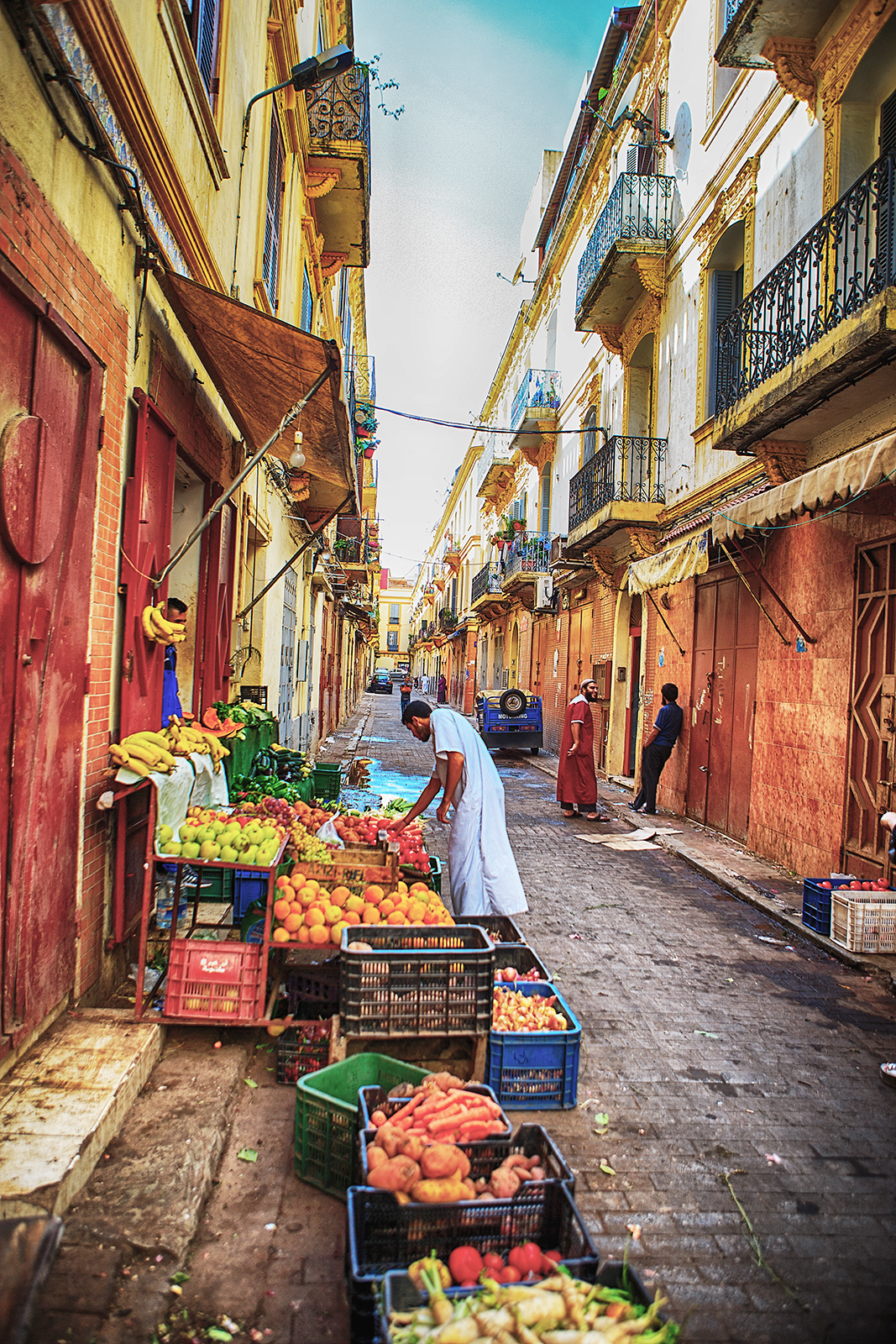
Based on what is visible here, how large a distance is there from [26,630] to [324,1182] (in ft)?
8.36

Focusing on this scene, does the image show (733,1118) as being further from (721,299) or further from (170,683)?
(721,299)

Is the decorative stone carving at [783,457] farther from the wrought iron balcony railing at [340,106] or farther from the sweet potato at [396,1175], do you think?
the sweet potato at [396,1175]

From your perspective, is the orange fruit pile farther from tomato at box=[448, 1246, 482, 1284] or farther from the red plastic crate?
tomato at box=[448, 1246, 482, 1284]

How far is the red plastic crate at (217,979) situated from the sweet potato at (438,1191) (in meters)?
1.84

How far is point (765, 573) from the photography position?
32.1 ft

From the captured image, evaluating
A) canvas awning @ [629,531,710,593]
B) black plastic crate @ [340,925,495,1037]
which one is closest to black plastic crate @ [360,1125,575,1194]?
black plastic crate @ [340,925,495,1037]

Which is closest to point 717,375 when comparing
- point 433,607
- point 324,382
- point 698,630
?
point 698,630

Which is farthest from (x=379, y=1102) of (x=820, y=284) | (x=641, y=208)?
(x=641, y=208)

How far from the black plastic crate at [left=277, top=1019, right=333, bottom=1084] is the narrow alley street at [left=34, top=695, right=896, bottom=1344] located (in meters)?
0.09

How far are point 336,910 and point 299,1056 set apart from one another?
721mm

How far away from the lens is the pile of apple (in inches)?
167

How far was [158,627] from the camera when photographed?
17.3ft

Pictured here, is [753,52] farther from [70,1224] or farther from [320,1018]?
[70,1224]

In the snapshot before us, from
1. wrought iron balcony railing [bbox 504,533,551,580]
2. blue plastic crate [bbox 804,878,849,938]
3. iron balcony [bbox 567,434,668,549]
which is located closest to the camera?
blue plastic crate [bbox 804,878,849,938]
